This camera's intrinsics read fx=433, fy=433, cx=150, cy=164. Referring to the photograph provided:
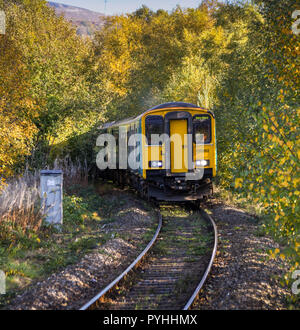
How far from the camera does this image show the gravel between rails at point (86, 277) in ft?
19.5

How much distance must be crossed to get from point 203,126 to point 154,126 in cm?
152

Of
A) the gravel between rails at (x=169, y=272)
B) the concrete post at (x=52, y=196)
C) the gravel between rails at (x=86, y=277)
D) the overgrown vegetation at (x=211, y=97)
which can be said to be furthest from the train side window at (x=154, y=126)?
the concrete post at (x=52, y=196)

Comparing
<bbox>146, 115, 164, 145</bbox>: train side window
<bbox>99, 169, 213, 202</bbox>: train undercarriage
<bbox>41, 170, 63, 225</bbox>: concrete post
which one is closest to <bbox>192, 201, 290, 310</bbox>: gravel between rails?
<bbox>99, 169, 213, 202</bbox>: train undercarriage

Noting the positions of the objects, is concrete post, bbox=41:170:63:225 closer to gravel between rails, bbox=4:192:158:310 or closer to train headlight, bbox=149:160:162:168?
gravel between rails, bbox=4:192:158:310

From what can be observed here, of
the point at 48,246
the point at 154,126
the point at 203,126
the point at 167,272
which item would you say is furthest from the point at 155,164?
the point at 167,272

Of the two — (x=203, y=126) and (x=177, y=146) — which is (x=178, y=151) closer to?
(x=177, y=146)

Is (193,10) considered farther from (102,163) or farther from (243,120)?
(243,120)

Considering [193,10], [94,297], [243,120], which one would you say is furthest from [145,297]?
[193,10]

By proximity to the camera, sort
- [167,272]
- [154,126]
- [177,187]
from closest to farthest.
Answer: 1. [167,272]
2. [154,126]
3. [177,187]

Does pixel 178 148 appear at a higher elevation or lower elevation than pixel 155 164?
higher

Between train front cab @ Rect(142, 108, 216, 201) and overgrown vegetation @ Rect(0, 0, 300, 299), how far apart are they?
0.97m

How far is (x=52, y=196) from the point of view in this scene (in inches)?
402

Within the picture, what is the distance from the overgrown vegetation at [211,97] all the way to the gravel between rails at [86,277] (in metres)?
2.57

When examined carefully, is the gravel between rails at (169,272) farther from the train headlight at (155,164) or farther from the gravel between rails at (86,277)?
the train headlight at (155,164)
